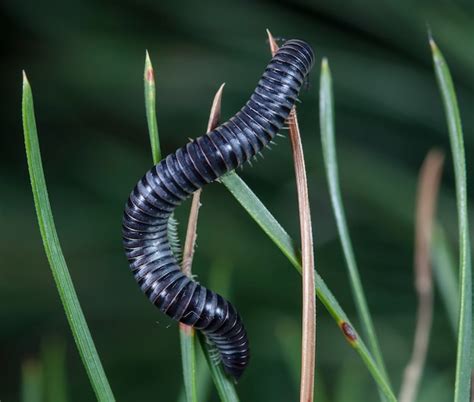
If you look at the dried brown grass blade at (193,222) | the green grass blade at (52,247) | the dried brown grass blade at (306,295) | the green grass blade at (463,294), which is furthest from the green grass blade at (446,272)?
→ the green grass blade at (52,247)

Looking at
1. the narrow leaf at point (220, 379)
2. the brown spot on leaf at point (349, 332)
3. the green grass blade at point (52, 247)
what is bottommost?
the narrow leaf at point (220, 379)

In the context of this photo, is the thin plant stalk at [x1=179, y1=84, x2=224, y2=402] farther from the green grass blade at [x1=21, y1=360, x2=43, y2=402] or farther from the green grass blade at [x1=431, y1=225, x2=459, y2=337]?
the green grass blade at [x1=431, y1=225, x2=459, y2=337]

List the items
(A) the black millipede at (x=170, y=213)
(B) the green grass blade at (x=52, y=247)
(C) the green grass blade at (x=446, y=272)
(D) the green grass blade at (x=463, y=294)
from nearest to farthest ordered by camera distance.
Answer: (B) the green grass blade at (x=52, y=247), (D) the green grass blade at (x=463, y=294), (A) the black millipede at (x=170, y=213), (C) the green grass blade at (x=446, y=272)

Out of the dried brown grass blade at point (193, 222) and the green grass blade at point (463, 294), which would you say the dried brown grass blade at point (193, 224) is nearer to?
the dried brown grass blade at point (193, 222)

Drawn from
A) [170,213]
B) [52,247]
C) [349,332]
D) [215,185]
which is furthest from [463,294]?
[215,185]

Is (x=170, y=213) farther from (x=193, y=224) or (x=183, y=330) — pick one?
(x=183, y=330)

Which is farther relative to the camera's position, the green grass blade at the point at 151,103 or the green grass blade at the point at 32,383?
the green grass blade at the point at 32,383

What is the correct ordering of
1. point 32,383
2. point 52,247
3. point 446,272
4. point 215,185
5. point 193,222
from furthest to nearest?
point 215,185 → point 446,272 → point 32,383 → point 193,222 → point 52,247
